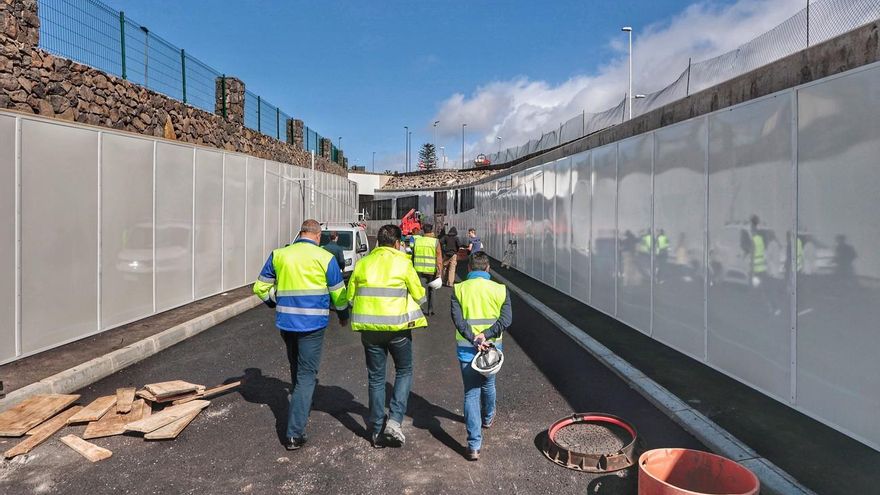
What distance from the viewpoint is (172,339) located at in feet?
27.0

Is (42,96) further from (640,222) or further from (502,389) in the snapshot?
(640,222)

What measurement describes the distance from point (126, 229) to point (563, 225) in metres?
8.99

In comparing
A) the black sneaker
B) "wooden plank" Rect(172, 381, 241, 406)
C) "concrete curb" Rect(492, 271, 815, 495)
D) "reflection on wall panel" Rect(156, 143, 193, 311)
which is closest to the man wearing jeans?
the black sneaker

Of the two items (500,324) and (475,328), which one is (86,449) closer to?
(475,328)

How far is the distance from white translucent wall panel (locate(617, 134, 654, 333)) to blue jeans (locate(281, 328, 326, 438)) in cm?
548

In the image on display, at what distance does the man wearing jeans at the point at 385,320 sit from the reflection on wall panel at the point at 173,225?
6942mm

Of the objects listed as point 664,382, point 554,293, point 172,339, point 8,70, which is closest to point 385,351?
point 664,382

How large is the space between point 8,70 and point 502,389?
7.96m

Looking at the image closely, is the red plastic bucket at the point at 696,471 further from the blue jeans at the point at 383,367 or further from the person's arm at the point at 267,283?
the person's arm at the point at 267,283

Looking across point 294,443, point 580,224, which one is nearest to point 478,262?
point 294,443

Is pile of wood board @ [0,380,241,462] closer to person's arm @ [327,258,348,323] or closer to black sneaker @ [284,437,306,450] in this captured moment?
black sneaker @ [284,437,306,450]

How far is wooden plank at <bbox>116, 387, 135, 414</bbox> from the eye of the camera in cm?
519

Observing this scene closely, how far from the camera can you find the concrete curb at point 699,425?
3693 millimetres

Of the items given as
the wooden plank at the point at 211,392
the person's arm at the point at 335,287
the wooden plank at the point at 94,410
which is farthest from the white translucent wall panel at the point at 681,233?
the wooden plank at the point at 94,410
